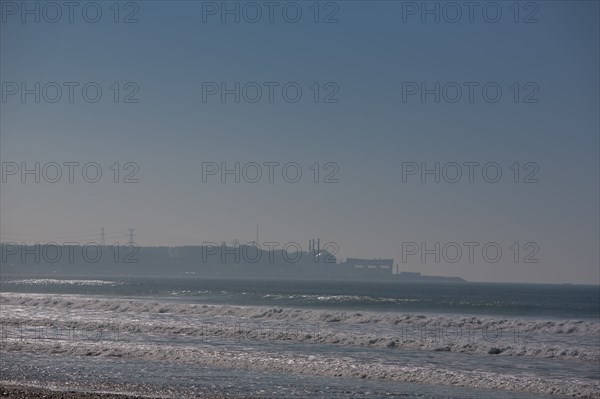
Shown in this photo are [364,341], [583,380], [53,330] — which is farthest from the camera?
[53,330]

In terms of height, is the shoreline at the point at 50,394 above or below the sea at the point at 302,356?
above

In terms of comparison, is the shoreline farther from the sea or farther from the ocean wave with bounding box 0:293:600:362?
the ocean wave with bounding box 0:293:600:362

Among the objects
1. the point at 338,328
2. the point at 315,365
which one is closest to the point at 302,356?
the point at 315,365

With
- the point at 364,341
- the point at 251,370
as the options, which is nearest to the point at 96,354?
the point at 251,370

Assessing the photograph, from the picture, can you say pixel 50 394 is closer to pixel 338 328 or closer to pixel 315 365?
pixel 315 365

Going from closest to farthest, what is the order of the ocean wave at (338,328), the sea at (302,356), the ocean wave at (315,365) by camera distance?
the sea at (302,356) → the ocean wave at (315,365) → the ocean wave at (338,328)

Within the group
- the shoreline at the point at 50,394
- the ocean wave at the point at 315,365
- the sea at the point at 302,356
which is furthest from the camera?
the ocean wave at the point at 315,365

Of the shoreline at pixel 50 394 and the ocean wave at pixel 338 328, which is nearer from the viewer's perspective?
the shoreline at pixel 50 394

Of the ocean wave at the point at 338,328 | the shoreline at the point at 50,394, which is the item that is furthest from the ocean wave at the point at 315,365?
the shoreline at the point at 50,394

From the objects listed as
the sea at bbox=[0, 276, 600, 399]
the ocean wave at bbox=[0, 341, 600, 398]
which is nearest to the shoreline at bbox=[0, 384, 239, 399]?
the sea at bbox=[0, 276, 600, 399]

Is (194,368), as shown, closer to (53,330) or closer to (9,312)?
(53,330)

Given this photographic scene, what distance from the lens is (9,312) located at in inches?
1737

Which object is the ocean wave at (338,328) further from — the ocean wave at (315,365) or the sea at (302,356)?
the ocean wave at (315,365)

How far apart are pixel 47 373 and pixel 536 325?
26252mm
